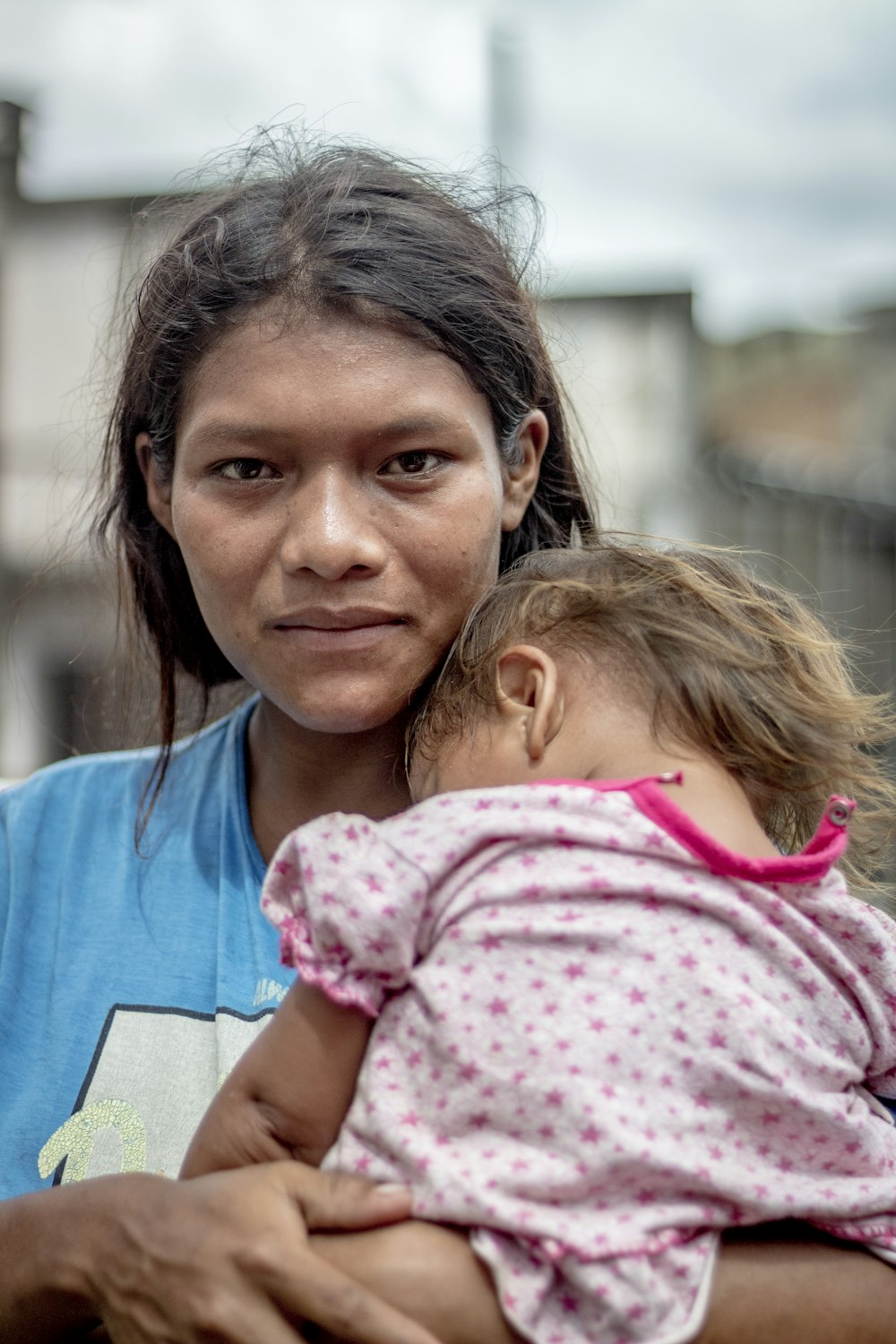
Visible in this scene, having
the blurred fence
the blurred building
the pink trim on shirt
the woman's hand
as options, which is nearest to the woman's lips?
the pink trim on shirt

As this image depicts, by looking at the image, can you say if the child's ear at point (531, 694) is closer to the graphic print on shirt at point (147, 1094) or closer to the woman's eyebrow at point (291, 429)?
the woman's eyebrow at point (291, 429)

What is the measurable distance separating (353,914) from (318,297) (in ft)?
3.11

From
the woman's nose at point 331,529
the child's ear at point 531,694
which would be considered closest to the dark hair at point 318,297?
the woman's nose at point 331,529

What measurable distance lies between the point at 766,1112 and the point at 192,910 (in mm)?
978

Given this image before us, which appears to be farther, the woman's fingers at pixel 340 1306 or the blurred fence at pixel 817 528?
the blurred fence at pixel 817 528

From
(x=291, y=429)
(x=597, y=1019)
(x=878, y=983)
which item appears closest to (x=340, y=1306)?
(x=597, y=1019)

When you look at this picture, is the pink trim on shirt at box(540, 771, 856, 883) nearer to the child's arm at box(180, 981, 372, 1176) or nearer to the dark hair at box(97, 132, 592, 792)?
the child's arm at box(180, 981, 372, 1176)

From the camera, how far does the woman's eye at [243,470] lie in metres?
1.88

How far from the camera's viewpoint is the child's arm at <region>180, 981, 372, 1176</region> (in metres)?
1.37

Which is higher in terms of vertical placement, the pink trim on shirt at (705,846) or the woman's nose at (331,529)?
the woman's nose at (331,529)

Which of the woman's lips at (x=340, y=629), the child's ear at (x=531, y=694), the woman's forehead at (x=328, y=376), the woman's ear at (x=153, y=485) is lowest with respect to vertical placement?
the child's ear at (x=531, y=694)

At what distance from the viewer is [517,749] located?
1604 millimetres

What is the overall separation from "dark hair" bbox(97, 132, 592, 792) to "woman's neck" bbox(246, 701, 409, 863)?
25 centimetres

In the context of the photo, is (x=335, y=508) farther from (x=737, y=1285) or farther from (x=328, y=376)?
(x=737, y=1285)
